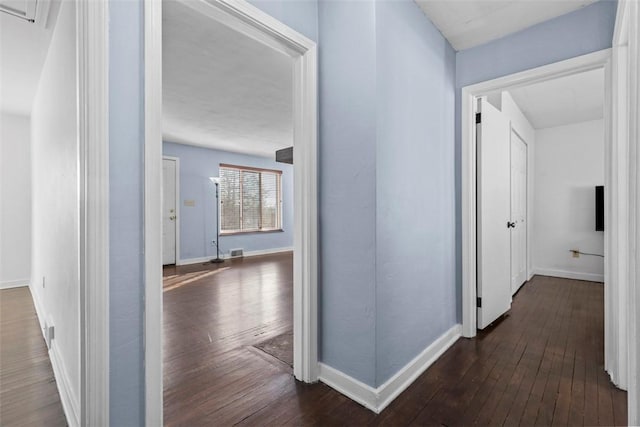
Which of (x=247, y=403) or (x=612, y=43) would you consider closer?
(x=247, y=403)

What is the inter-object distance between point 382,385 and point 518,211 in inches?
140

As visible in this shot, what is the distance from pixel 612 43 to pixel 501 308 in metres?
2.28

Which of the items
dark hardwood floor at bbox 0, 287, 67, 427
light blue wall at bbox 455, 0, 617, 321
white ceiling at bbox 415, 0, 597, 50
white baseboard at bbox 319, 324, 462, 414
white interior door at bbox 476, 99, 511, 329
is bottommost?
dark hardwood floor at bbox 0, 287, 67, 427

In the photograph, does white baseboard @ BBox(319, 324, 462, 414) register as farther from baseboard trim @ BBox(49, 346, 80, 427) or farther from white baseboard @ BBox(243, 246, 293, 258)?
white baseboard @ BBox(243, 246, 293, 258)

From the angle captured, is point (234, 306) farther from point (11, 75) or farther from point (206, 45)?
point (11, 75)

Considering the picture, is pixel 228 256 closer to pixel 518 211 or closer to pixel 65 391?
pixel 65 391

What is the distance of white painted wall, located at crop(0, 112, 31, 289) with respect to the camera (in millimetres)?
4289

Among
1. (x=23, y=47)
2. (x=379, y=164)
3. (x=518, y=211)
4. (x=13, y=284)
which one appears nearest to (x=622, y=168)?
(x=379, y=164)

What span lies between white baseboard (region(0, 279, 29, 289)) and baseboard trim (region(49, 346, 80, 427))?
333cm

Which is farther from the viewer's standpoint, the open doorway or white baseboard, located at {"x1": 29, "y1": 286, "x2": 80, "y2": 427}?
the open doorway

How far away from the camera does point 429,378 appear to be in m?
1.92

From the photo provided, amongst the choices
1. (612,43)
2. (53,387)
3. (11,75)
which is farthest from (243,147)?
(612,43)

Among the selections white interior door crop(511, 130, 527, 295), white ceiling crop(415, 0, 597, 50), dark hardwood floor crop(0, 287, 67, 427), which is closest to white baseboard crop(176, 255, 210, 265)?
dark hardwood floor crop(0, 287, 67, 427)

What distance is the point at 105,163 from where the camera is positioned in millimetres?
1056
